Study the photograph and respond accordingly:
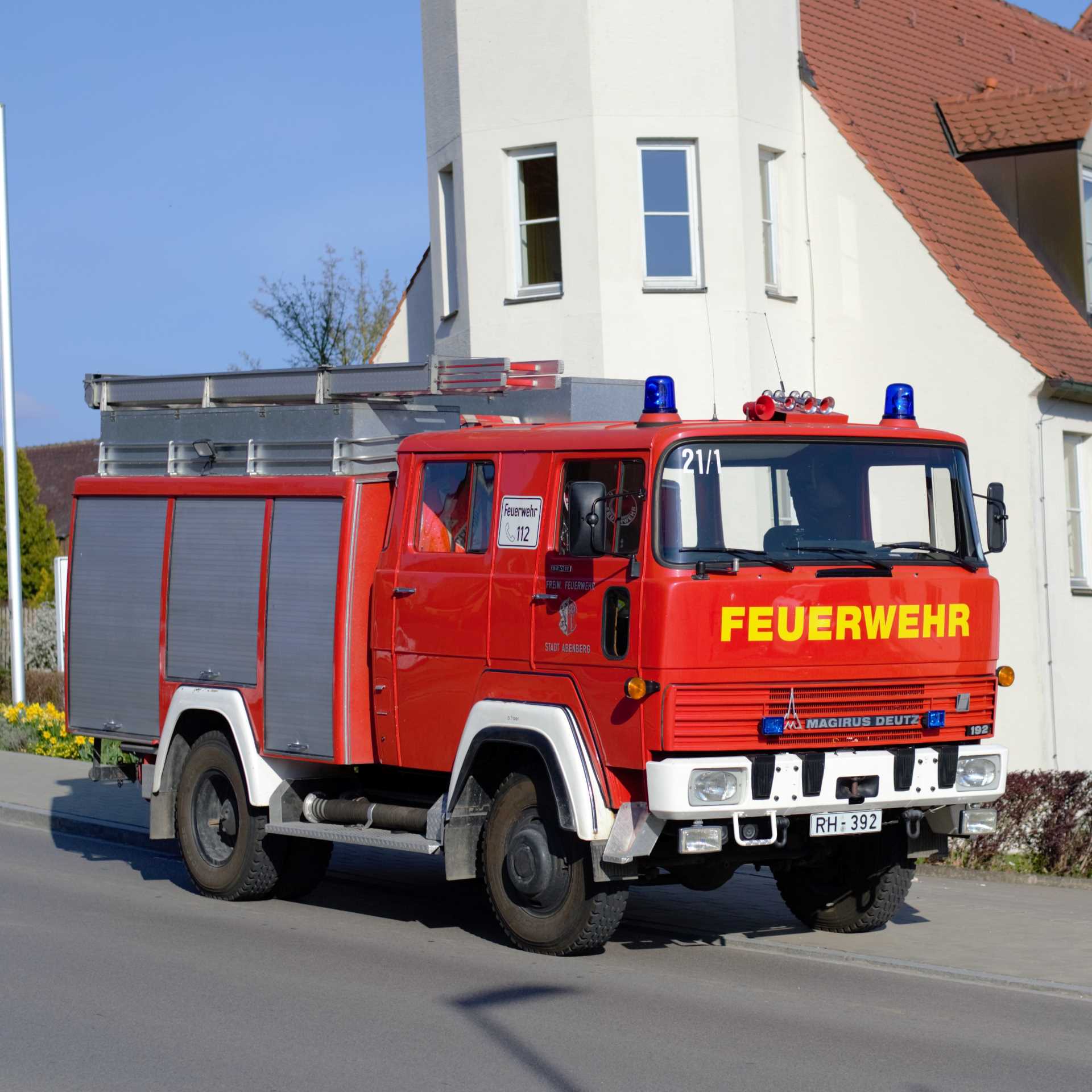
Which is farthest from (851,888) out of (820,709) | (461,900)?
(461,900)

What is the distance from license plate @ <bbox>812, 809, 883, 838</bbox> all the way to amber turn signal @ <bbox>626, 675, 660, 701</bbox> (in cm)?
106

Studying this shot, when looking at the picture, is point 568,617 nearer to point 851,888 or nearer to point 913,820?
point 913,820

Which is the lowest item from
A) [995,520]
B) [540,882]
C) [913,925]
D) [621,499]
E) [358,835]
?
[913,925]

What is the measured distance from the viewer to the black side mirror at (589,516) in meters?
8.27

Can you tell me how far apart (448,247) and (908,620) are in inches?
449

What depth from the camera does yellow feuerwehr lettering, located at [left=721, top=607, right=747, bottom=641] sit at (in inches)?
323

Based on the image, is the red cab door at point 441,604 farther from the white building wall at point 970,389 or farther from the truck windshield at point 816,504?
the white building wall at point 970,389

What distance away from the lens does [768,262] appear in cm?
1842

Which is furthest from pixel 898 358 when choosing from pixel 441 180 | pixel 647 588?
pixel 647 588

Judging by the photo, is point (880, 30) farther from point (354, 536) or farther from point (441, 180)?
point (354, 536)

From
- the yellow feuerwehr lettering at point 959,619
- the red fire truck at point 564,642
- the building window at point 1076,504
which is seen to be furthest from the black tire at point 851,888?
the building window at point 1076,504

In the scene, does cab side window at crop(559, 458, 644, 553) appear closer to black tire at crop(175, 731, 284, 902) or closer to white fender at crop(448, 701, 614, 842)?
white fender at crop(448, 701, 614, 842)

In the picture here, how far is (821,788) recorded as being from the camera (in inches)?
330

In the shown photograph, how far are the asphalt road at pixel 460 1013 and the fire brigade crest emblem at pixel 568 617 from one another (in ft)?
5.58
